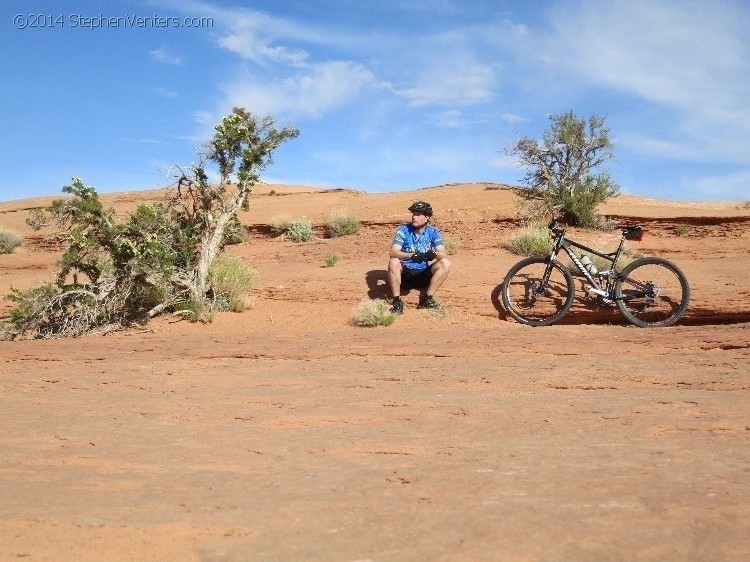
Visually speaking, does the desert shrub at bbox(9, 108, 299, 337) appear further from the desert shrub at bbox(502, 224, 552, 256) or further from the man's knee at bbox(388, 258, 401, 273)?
the desert shrub at bbox(502, 224, 552, 256)

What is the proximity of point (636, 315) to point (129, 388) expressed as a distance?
688cm

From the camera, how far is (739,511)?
2504 millimetres

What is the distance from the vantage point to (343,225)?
18.1m

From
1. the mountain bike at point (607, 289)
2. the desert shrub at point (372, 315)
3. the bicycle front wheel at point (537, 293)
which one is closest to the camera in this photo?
the mountain bike at point (607, 289)

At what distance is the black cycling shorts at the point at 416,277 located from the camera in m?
10.4

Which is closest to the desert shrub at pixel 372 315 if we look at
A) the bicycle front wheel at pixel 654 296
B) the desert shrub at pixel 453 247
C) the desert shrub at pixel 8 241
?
the bicycle front wheel at pixel 654 296

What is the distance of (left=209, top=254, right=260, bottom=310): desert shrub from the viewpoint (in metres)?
11.1

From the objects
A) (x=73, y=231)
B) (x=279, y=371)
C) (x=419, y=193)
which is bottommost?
(x=279, y=371)

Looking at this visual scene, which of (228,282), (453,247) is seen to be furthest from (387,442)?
(453,247)

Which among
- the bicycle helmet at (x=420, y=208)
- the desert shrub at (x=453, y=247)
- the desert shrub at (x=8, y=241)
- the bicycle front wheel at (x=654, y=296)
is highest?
the bicycle helmet at (x=420, y=208)

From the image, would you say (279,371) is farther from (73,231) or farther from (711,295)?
(711,295)

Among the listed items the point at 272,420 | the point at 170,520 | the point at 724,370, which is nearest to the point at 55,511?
the point at 170,520

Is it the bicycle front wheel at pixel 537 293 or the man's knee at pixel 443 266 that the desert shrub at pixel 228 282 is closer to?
the man's knee at pixel 443 266

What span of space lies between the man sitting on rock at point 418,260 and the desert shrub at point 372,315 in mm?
254
